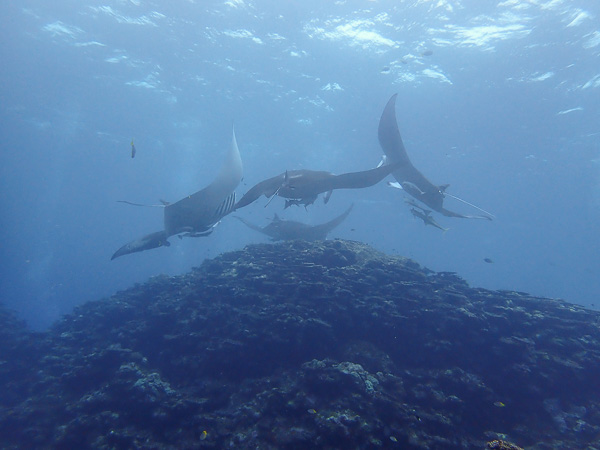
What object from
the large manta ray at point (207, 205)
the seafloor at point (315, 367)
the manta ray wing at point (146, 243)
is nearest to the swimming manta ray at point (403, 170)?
the seafloor at point (315, 367)

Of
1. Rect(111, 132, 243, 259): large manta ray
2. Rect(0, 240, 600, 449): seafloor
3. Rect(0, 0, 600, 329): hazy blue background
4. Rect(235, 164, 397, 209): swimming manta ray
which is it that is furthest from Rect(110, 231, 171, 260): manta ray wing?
Rect(0, 0, 600, 329): hazy blue background

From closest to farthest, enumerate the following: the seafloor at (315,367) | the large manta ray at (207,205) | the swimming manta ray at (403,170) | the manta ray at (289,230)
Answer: the seafloor at (315,367) → the large manta ray at (207,205) → the swimming manta ray at (403,170) → the manta ray at (289,230)

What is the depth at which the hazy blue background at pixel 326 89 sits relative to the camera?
17.3 metres

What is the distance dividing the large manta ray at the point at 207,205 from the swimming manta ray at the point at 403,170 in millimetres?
4110

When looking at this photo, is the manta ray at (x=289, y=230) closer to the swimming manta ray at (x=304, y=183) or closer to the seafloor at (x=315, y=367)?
the seafloor at (x=315, y=367)

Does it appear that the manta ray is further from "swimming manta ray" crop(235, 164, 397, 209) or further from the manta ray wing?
"swimming manta ray" crop(235, 164, 397, 209)

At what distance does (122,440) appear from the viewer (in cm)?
578

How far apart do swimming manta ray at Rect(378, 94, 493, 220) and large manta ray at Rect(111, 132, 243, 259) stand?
13.5ft

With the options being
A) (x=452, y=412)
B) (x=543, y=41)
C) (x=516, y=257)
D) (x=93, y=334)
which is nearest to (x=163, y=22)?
(x=93, y=334)

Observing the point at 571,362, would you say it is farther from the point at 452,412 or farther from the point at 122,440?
the point at 122,440

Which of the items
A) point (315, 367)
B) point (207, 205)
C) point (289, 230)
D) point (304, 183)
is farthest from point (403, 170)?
point (289, 230)

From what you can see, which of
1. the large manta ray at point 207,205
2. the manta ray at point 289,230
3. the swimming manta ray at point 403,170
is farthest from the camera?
the manta ray at point 289,230

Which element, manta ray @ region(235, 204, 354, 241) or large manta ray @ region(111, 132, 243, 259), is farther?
manta ray @ region(235, 204, 354, 241)

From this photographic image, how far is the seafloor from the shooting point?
5.65m
